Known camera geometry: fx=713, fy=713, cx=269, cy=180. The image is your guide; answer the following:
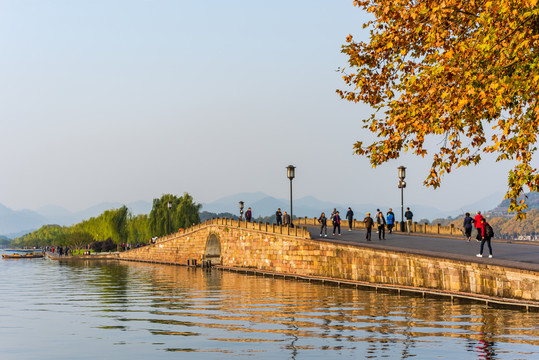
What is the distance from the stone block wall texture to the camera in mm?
21138

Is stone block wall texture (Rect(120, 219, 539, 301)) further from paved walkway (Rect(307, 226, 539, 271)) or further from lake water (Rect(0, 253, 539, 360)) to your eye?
lake water (Rect(0, 253, 539, 360))

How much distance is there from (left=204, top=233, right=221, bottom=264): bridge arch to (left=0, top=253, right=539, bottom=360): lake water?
32308 mm

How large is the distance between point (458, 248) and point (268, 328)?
1699 centimetres

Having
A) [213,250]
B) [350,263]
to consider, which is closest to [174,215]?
[213,250]

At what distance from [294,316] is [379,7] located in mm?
8034

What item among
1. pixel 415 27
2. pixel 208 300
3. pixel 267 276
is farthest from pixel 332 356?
pixel 267 276

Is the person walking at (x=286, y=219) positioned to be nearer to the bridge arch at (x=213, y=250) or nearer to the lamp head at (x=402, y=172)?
the lamp head at (x=402, y=172)

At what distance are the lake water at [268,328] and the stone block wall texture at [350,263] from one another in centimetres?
113

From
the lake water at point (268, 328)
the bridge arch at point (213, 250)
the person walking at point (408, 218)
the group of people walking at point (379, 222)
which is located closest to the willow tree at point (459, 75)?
the lake water at point (268, 328)

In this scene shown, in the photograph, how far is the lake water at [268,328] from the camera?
1250 centimetres

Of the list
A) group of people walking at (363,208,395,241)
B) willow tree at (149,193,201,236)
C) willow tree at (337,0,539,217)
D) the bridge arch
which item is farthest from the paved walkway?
willow tree at (149,193,201,236)

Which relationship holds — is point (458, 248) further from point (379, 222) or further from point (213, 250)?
point (213, 250)

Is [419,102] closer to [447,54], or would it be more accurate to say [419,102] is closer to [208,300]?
[447,54]

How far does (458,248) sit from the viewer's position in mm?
30703
